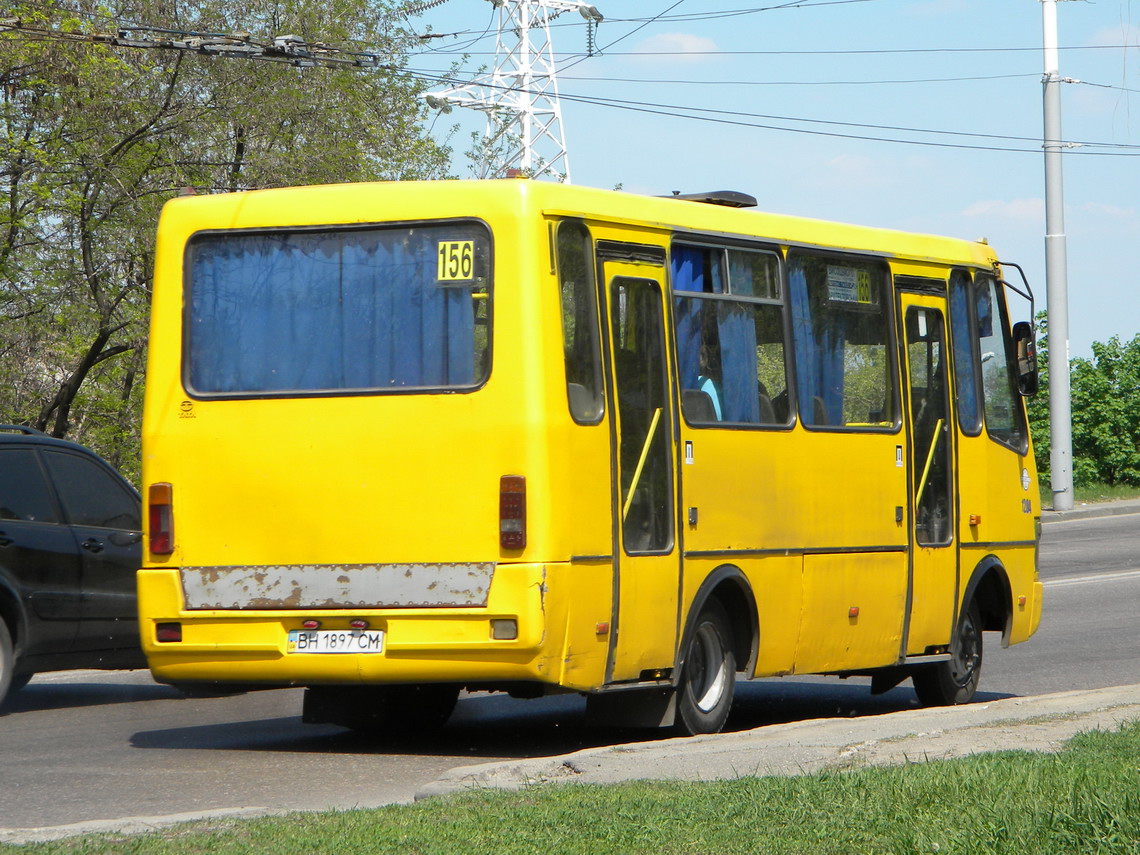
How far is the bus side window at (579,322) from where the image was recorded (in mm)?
8750

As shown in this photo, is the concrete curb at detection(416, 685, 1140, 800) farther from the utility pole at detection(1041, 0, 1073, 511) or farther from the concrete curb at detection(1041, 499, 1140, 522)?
the concrete curb at detection(1041, 499, 1140, 522)

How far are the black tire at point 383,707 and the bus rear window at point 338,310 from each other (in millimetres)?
2038

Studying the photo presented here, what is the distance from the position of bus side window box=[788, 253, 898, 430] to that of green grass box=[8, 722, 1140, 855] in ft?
12.7

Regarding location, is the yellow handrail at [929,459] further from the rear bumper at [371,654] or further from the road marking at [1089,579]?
the road marking at [1089,579]

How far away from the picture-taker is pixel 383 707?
409 inches

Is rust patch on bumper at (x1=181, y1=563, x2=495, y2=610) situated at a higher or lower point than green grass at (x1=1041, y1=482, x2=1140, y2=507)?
higher

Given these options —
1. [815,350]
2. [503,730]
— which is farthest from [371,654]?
[815,350]

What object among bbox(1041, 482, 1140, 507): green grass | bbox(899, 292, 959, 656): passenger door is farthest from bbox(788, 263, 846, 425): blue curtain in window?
bbox(1041, 482, 1140, 507): green grass

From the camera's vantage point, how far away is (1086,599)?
753 inches

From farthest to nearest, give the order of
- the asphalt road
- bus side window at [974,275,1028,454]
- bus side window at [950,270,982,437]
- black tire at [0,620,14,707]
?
bus side window at [974,275,1028,454], bus side window at [950,270,982,437], black tire at [0,620,14,707], the asphalt road

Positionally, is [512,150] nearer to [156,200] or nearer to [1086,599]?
[156,200]

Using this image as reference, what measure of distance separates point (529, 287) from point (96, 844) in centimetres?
349

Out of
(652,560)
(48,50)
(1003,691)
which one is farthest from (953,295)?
(48,50)

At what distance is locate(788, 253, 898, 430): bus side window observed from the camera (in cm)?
1061
